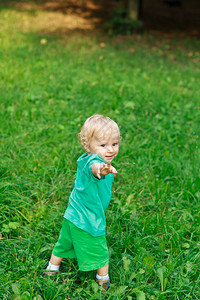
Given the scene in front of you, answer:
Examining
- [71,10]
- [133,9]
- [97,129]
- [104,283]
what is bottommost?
[104,283]

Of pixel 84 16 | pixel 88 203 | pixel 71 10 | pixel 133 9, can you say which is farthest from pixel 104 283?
pixel 71 10

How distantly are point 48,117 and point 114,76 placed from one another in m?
2.06

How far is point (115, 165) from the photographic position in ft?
10.5

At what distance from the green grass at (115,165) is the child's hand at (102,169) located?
765mm

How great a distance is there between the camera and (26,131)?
11.9 ft

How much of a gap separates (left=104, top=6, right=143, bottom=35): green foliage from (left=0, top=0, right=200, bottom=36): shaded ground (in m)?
0.64

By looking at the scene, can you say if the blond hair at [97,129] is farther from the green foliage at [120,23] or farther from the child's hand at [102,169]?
the green foliage at [120,23]

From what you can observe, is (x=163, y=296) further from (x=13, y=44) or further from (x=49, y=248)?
(x=13, y=44)

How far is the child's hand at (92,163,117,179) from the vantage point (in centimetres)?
158

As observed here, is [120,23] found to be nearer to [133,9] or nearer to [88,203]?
[133,9]

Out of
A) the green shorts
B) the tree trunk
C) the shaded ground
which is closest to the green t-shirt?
the green shorts

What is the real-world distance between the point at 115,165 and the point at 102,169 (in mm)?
1605

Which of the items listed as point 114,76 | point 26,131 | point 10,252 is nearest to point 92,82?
point 114,76

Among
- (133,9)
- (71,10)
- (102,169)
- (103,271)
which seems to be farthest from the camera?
(71,10)
